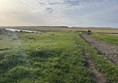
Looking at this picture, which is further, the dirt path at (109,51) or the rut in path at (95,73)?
the dirt path at (109,51)

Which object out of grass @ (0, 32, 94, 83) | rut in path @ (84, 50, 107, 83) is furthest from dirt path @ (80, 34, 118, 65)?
grass @ (0, 32, 94, 83)

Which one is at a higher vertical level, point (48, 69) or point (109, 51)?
point (48, 69)

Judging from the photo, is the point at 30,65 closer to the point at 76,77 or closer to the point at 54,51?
the point at 76,77

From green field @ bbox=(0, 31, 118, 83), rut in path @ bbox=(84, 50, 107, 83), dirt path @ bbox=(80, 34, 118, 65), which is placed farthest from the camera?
dirt path @ bbox=(80, 34, 118, 65)

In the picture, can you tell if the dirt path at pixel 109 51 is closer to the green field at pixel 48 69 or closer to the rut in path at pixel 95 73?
the green field at pixel 48 69

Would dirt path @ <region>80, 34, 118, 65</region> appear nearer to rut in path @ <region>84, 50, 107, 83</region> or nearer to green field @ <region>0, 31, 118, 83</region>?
green field @ <region>0, 31, 118, 83</region>

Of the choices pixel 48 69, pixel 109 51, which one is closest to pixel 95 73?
pixel 48 69

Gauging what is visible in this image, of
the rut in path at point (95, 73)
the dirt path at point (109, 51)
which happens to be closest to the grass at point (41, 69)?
the rut in path at point (95, 73)

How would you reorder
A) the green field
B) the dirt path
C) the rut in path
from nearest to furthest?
the rut in path
the green field
the dirt path

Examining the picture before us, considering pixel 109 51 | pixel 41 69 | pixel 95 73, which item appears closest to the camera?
pixel 95 73

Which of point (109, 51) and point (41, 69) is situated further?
point (109, 51)

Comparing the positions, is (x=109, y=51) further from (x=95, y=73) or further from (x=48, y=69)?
(x=48, y=69)

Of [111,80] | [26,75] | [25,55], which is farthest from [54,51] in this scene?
[111,80]

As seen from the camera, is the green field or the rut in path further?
the green field
